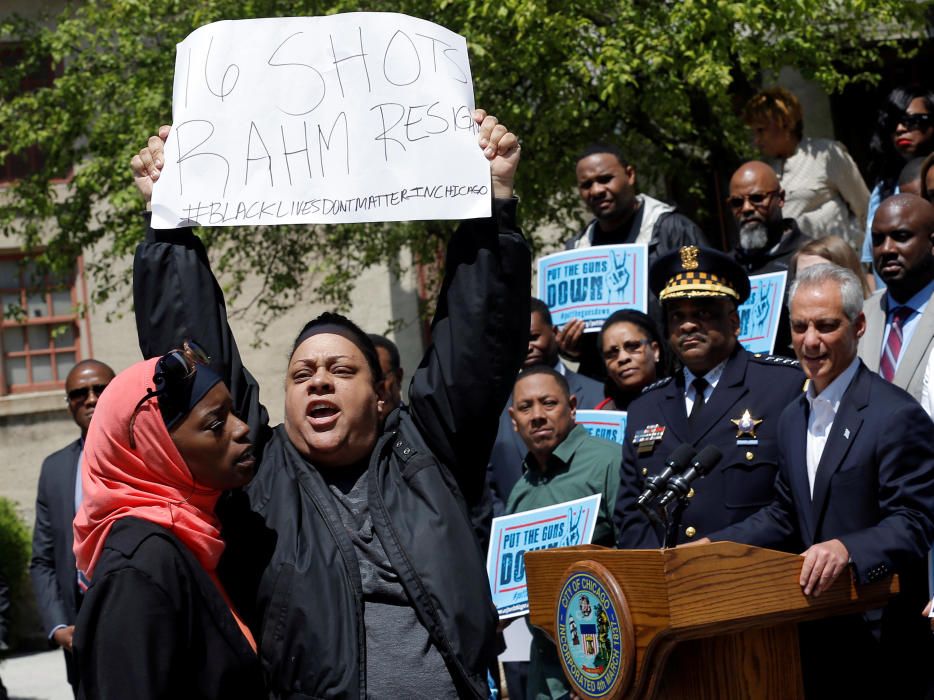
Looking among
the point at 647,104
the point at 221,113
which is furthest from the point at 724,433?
the point at 647,104

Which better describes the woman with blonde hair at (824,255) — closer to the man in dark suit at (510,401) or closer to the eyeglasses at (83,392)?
the man in dark suit at (510,401)

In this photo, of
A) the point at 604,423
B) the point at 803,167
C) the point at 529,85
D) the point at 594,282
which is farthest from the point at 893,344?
the point at 529,85

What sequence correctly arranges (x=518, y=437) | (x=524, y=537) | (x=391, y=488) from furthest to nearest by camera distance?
1. (x=518, y=437)
2. (x=524, y=537)
3. (x=391, y=488)

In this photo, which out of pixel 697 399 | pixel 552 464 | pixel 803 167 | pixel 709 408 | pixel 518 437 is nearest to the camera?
pixel 709 408

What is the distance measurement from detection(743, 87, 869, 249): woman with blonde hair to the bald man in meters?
2.81

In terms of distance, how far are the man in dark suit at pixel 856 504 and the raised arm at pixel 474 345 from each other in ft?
4.89

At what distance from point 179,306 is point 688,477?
1.71m

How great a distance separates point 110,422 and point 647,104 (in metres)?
7.17

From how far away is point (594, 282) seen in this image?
7.26m

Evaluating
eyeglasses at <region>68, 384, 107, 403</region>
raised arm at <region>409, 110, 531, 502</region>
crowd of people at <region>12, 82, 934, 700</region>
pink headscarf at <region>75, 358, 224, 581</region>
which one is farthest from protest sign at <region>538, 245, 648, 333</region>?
pink headscarf at <region>75, 358, 224, 581</region>

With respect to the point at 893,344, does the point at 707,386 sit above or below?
below

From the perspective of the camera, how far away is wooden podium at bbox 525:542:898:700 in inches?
149

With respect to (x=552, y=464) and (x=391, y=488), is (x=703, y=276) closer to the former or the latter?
(x=552, y=464)

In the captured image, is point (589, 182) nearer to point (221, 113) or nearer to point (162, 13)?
point (221, 113)
